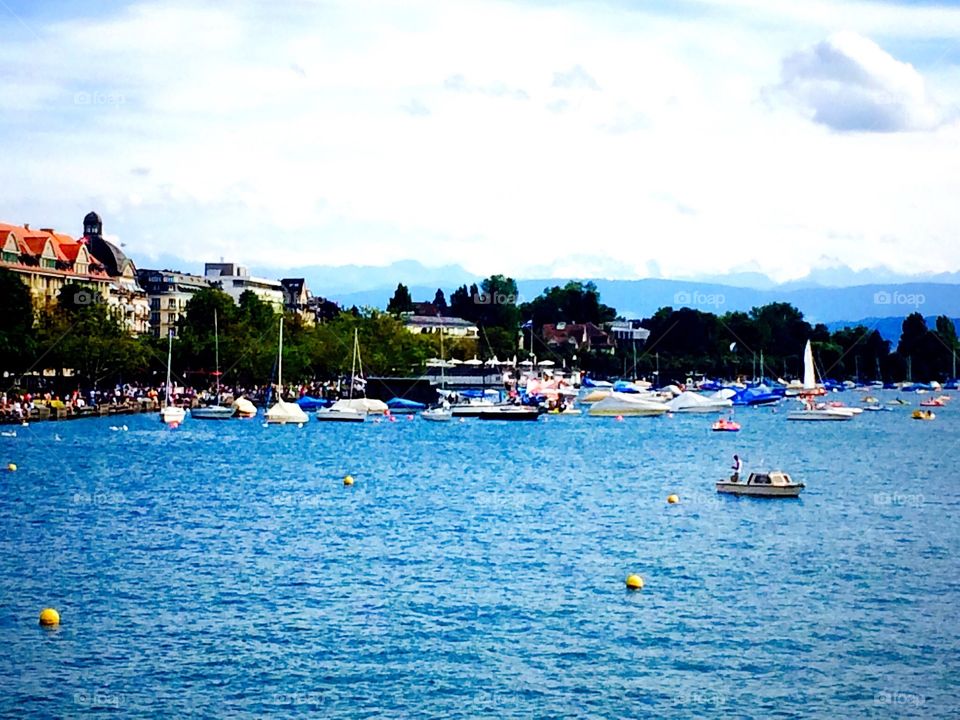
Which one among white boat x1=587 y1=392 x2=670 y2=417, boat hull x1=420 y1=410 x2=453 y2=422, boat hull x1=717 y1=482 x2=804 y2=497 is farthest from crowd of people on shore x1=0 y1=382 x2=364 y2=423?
boat hull x1=717 y1=482 x2=804 y2=497

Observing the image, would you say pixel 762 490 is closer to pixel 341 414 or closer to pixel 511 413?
pixel 341 414

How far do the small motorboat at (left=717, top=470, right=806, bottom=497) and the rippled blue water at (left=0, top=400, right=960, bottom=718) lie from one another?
82 centimetres

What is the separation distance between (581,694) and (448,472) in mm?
60240

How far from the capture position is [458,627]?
4328 centimetres

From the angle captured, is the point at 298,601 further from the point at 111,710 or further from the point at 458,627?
the point at 111,710

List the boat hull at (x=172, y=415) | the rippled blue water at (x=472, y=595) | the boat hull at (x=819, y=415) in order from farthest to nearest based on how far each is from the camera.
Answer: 1. the boat hull at (x=819, y=415)
2. the boat hull at (x=172, y=415)
3. the rippled blue water at (x=472, y=595)

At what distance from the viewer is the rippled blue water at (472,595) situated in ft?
119

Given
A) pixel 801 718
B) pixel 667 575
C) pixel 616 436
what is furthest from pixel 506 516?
pixel 616 436

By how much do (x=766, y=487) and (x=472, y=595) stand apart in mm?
29859

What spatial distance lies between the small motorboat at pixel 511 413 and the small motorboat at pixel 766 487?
3449 inches

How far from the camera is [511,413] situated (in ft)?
540

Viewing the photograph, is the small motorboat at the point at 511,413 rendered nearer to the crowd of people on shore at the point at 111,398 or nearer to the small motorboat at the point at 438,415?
the small motorboat at the point at 438,415

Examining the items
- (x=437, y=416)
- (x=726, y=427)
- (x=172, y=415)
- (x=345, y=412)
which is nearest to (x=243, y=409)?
(x=345, y=412)

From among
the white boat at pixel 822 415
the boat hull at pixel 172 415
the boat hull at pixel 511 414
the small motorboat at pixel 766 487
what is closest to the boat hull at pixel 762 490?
the small motorboat at pixel 766 487
